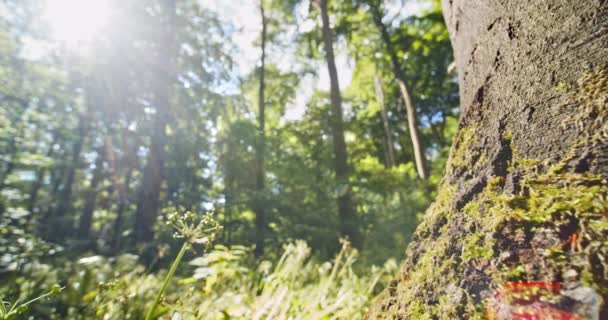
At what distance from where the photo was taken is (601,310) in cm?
65

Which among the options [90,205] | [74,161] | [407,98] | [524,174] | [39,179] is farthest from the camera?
[39,179]

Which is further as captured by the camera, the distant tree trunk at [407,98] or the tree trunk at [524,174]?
the distant tree trunk at [407,98]

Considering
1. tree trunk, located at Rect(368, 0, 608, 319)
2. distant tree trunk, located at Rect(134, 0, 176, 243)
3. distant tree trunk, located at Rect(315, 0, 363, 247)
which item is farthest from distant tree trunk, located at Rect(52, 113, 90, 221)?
tree trunk, located at Rect(368, 0, 608, 319)

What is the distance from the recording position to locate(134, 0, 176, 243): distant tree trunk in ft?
23.9

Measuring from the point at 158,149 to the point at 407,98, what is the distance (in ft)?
25.4

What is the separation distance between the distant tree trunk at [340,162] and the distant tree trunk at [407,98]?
6.96ft

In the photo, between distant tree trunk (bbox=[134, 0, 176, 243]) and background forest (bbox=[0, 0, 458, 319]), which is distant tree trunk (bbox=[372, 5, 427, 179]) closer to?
background forest (bbox=[0, 0, 458, 319])

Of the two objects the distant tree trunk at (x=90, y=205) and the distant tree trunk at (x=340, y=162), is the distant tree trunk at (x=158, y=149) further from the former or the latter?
the distant tree trunk at (x=90, y=205)

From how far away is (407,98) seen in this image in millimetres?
9508

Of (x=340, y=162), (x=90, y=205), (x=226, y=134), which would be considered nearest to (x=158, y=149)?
(x=226, y=134)

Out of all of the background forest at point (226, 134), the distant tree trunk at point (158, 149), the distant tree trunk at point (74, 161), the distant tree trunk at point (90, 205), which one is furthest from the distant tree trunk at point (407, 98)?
the distant tree trunk at point (90, 205)

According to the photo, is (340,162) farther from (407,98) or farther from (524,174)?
(524,174)

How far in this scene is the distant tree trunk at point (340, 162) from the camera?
6934mm

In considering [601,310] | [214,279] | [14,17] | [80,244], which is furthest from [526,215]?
[14,17]
